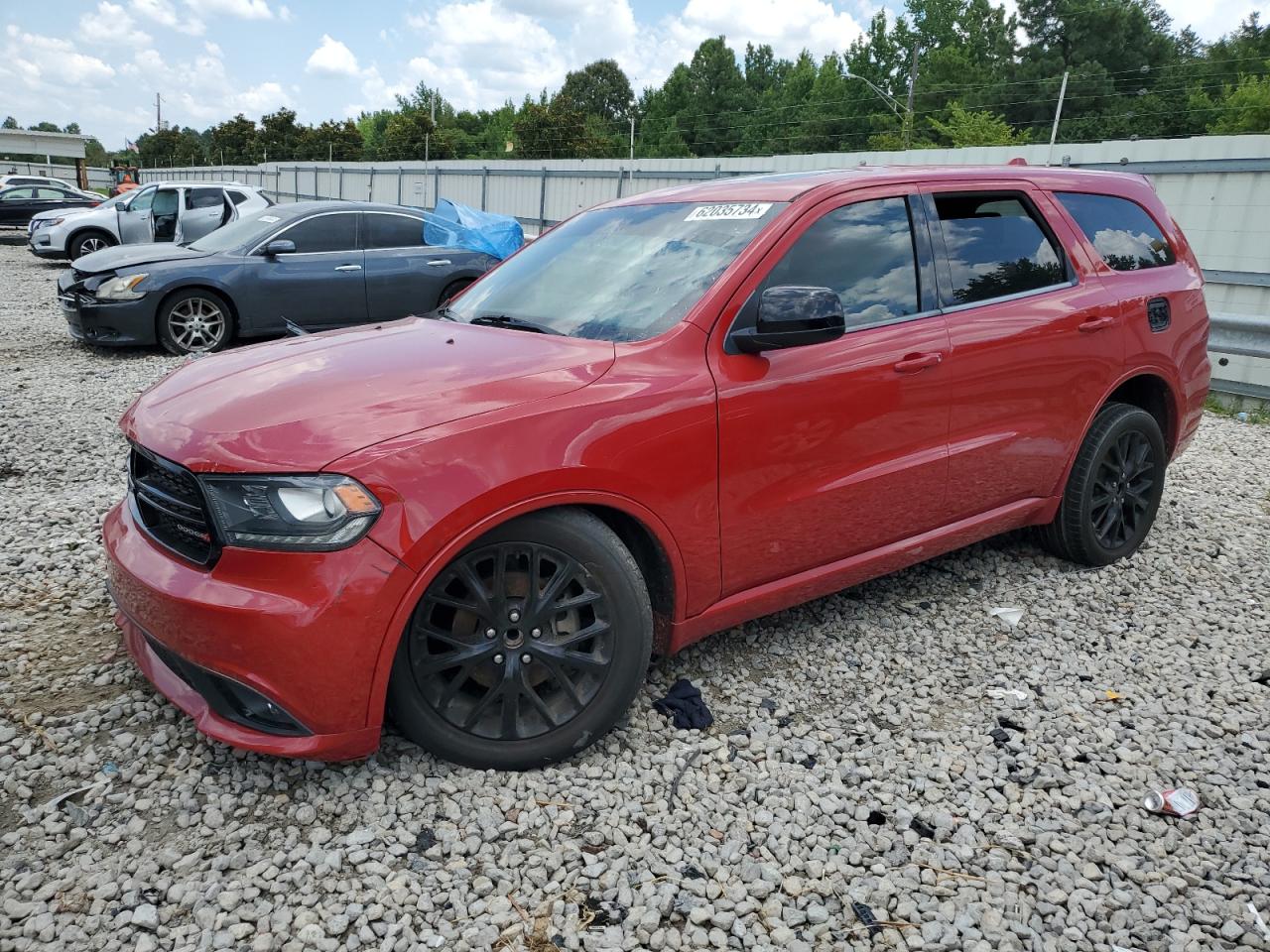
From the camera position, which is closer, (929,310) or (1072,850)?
(1072,850)

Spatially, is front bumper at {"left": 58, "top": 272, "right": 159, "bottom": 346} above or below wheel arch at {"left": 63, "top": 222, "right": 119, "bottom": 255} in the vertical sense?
below

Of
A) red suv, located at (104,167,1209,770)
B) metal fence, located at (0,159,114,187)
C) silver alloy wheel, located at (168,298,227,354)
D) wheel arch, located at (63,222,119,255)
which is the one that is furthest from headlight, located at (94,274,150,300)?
metal fence, located at (0,159,114,187)

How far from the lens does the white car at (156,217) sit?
1570 cm

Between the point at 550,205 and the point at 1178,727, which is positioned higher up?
the point at 550,205

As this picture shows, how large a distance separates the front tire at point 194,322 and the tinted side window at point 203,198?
7.37 m

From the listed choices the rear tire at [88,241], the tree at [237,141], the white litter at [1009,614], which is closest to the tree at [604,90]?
the tree at [237,141]

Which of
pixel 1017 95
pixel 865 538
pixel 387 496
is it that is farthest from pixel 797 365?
pixel 1017 95

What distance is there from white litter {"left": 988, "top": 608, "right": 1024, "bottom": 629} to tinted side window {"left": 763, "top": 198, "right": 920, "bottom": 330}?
4.76 feet

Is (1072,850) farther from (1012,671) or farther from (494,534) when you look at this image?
(494,534)

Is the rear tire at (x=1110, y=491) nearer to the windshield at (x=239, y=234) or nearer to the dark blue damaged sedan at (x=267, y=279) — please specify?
the dark blue damaged sedan at (x=267, y=279)

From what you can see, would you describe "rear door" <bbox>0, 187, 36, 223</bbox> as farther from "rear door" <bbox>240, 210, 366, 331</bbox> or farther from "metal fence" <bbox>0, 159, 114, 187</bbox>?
"metal fence" <bbox>0, 159, 114, 187</bbox>

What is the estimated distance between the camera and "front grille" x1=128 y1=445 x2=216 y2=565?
8.57 feet

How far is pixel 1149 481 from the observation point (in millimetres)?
4711

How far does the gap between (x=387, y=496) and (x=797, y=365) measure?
58.5 inches
